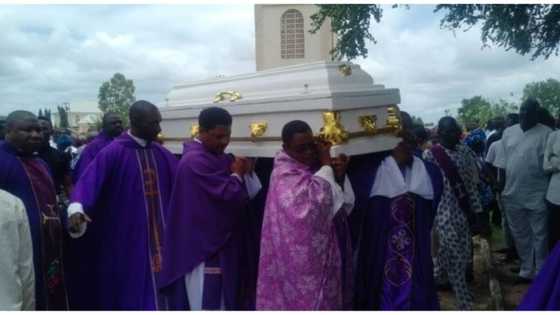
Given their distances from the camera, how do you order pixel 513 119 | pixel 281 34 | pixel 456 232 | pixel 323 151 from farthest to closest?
1. pixel 281 34
2. pixel 513 119
3. pixel 456 232
4. pixel 323 151

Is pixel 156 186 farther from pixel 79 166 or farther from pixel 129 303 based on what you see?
pixel 79 166

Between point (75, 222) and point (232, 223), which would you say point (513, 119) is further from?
point (75, 222)

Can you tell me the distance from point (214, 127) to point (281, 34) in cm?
1615

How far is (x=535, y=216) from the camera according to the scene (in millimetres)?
5820

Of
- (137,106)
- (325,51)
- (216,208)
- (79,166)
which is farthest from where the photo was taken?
(325,51)

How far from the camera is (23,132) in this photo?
375 centimetres

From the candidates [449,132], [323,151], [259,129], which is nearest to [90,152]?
[259,129]

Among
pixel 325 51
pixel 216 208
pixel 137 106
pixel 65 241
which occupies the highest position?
pixel 325 51

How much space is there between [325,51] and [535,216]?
41.7 ft

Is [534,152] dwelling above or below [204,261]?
above

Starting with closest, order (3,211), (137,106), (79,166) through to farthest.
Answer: (3,211) → (137,106) → (79,166)

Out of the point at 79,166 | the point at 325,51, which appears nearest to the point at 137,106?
the point at 79,166

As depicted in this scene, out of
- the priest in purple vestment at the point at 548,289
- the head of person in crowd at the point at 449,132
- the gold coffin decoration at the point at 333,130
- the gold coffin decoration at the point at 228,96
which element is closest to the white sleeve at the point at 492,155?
the head of person in crowd at the point at 449,132

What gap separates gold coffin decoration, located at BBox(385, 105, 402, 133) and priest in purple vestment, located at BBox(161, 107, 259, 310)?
1074 mm
